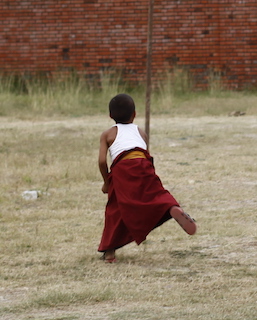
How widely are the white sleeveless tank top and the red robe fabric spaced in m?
0.05

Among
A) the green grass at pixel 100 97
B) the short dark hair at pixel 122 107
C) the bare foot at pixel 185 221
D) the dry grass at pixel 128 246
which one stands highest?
the short dark hair at pixel 122 107

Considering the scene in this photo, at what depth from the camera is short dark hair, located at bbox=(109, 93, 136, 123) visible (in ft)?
15.7

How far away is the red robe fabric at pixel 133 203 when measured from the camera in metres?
4.57

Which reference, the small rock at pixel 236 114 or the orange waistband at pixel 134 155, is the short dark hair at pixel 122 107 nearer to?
the orange waistband at pixel 134 155

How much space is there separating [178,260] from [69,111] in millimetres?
8221

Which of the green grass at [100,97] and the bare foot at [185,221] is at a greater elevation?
the bare foot at [185,221]

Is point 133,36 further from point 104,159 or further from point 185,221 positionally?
point 185,221

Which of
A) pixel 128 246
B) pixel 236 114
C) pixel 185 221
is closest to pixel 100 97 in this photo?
pixel 236 114

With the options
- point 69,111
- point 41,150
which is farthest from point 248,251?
point 69,111

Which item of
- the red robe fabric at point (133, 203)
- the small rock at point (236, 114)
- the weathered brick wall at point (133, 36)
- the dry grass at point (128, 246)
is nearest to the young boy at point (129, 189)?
the red robe fabric at point (133, 203)

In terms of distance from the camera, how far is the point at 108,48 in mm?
14422

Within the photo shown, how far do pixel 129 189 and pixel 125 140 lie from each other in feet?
1.06

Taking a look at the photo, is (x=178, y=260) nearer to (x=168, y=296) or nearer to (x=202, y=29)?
(x=168, y=296)

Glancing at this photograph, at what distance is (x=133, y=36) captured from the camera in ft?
47.0
